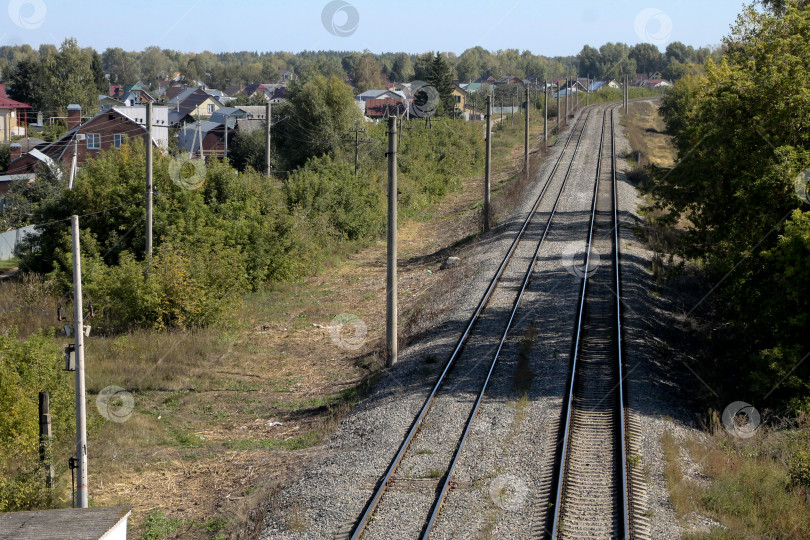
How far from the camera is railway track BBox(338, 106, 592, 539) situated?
9.30 meters

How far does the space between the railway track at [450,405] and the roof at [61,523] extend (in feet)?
8.62

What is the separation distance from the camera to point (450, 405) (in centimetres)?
1288

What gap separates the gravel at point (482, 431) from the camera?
9281 mm

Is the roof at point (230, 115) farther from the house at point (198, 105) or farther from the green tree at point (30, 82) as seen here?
the green tree at point (30, 82)

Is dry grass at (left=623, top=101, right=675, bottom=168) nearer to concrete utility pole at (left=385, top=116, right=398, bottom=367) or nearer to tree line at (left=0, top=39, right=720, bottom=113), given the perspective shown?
tree line at (left=0, top=39, right=720, bottom=113)

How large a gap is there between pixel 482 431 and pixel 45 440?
20.8ft

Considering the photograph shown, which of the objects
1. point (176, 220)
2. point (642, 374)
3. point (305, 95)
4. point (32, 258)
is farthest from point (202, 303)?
point (305, 95)

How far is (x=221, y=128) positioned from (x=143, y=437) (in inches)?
2240

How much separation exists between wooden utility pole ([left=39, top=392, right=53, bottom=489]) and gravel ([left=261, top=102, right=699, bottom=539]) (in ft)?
10.6

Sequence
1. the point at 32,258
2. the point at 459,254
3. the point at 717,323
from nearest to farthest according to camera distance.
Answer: the point at 717,323 < the point at 32,258 < the point at 459,254

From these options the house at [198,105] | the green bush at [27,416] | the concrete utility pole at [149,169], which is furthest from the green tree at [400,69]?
the green bush at [27,416]

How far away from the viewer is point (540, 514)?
364 inches

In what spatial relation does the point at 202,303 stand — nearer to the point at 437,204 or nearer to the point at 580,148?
the point at 437,204

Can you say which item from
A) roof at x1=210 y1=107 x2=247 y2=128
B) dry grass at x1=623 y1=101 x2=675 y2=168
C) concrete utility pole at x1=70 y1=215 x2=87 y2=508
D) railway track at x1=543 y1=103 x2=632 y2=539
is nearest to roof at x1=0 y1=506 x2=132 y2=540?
concrete utility pole at x1=70 y1=215 x2=87 y2=508
